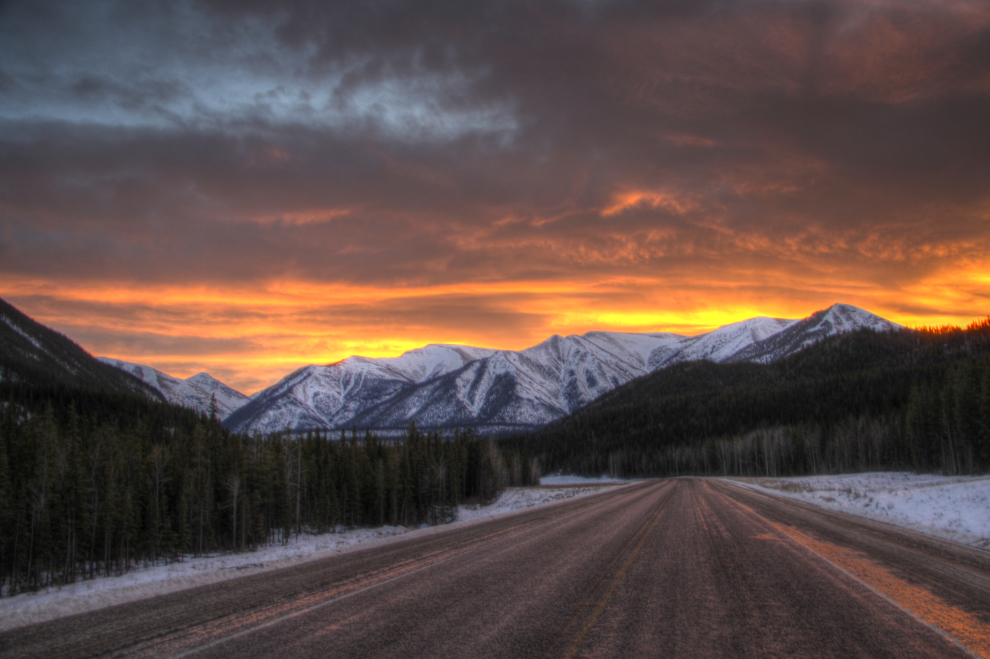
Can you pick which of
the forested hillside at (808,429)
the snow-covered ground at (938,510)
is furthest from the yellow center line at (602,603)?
the forested hillside at (808,429)

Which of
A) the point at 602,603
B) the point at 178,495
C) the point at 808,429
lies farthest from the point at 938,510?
the point at 808,429

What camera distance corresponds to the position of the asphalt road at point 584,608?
584 cm

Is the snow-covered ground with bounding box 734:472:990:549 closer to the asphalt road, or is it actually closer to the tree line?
the asphalt road

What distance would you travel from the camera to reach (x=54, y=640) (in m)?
7.02

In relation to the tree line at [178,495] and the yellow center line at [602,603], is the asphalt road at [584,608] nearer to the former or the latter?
the yellow center line at [602,603]

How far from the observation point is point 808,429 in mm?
106562

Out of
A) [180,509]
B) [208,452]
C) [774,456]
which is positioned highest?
[208,452]

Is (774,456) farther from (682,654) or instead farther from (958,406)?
(682,654)

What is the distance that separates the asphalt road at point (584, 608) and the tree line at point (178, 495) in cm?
3235

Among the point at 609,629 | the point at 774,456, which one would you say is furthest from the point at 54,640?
the point at 774,456

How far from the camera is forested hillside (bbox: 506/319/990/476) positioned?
222ft

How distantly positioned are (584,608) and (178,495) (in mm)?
46050

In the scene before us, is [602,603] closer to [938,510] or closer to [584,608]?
[584,608]

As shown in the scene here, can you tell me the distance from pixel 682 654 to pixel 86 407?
164777mm
